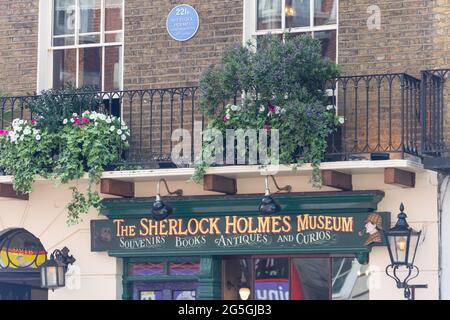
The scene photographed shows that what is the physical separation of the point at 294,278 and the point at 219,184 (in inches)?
55.2

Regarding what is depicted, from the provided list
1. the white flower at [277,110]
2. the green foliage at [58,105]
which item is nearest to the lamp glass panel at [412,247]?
the white flower at [277,110]

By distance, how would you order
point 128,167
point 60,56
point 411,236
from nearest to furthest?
point 411,236, point 128,167, point 60,56

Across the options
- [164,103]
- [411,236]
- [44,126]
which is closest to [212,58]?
[164,103]

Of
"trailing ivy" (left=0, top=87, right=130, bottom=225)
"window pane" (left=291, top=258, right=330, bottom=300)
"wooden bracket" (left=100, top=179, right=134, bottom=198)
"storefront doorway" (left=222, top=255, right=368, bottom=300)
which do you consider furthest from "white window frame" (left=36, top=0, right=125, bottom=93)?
"window pane" (left=291, top=258, right=330, bottom=300)

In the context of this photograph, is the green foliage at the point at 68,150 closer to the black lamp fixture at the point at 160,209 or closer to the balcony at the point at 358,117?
the balcony at the point at 358,117

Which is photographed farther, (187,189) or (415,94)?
(187,189)

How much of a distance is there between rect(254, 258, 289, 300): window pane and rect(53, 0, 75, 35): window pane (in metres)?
3.91

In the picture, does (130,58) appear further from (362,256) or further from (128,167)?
(362,256)

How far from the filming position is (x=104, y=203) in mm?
17781

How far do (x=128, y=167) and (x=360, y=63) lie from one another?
2.94 metres

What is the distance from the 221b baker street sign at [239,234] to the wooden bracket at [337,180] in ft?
1.10

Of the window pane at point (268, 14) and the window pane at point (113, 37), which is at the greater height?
the window pane at point (268, 14)

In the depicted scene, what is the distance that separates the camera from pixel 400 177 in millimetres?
16172

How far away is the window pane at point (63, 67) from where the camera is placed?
61.1 ft
